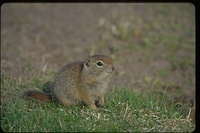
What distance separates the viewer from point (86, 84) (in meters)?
6.15

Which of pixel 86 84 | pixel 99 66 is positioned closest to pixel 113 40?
pixel 99 66

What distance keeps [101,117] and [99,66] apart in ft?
3.27

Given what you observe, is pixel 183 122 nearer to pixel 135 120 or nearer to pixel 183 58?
pixel 135 120

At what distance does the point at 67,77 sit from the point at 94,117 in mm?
1048

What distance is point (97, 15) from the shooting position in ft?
37.1

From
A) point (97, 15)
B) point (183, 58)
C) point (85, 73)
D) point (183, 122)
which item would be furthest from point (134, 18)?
point (183, 122)

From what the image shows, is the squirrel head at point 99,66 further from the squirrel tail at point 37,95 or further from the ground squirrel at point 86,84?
the squirrel tail at point 37,95

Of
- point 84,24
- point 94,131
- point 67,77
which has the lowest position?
point 94,131

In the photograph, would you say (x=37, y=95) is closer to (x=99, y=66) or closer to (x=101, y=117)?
(x=99, y=66)

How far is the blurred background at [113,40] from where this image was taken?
8906mm

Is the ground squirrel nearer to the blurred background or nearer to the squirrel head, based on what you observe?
the squirrel head

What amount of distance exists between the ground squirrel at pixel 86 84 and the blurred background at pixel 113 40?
1679 mm

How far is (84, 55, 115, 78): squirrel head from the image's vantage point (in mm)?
6124

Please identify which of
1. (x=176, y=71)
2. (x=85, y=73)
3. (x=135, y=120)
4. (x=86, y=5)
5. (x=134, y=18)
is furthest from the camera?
(x=86, y=5)
